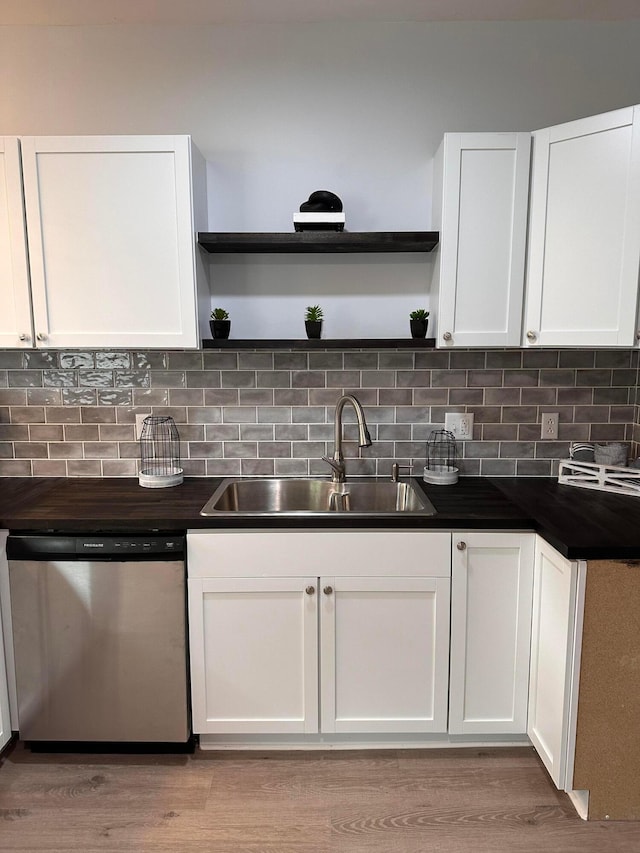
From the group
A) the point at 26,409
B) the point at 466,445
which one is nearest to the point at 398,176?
the point at 466,445

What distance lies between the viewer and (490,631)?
1.90 meters

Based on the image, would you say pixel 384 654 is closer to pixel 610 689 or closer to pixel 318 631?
pixel 318 631

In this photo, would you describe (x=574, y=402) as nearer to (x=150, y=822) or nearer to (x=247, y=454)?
→ (x=247, y=454)

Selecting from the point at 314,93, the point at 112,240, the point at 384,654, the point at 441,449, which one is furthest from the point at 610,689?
the point at 314,93

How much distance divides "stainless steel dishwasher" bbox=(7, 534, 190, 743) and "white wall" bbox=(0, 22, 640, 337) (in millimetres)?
1278

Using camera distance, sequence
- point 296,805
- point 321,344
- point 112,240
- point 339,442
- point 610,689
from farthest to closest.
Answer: point 339,442 < point 321,344 < point 112,240 < point 296,805 < point 610,689

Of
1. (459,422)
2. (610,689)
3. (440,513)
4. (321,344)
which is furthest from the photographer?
(459,422)

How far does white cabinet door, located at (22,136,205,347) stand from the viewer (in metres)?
1.96

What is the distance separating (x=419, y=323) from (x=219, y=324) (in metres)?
0.78

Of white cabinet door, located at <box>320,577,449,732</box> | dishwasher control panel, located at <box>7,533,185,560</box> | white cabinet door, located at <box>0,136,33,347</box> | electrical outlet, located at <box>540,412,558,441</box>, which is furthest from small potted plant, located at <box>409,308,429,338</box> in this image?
white cabinet door, located at <box>0,136,33,347</box>

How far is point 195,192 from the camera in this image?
2047mm

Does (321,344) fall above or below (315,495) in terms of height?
above

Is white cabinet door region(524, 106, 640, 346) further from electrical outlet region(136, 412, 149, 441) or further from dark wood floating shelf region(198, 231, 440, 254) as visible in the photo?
electrical outlet region(136, 412, 149, 441)

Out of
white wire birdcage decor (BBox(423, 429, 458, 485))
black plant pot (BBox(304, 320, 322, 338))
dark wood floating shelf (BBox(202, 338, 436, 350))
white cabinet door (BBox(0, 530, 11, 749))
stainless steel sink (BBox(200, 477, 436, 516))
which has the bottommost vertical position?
white cabinet door (BBox(0, 530, 11, 749))
